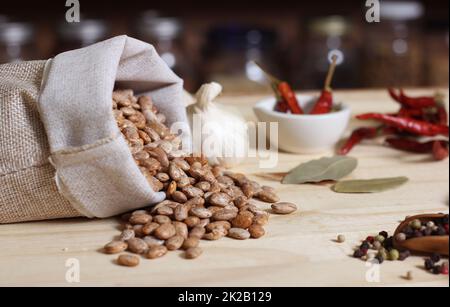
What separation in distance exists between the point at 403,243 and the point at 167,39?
1.33 metres

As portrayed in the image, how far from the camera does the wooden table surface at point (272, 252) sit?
0.93m

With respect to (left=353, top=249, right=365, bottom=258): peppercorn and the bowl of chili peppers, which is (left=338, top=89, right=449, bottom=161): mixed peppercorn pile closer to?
the bowl of chili peppers

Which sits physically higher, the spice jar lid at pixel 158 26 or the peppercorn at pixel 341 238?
the spice jar lid at pixel 158 26

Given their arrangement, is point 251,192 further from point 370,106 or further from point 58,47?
point 58,47

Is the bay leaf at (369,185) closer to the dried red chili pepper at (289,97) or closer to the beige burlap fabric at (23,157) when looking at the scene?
the dried red chili pepper at (289,97)

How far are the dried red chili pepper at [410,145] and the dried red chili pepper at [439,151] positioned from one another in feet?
0.07

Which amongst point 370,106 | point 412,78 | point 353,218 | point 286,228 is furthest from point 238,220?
point 412,78

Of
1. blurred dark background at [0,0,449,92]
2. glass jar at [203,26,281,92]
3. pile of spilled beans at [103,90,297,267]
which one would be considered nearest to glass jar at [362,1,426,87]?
blurred dark background at [0,0,449,92]

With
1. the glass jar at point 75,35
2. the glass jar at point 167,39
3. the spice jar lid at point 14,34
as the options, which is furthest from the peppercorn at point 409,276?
the spice jar lid at point 14,34

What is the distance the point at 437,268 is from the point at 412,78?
1313mm

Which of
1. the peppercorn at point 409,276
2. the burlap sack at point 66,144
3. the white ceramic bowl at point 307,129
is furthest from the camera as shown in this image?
the white ceramic bowl at point 307,129

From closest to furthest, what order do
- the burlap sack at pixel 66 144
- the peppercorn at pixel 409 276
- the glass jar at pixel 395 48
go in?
the peppercorn at pixel 409 276, the burlap sack at pixel 66 144, the glass jar at pixel 395 48

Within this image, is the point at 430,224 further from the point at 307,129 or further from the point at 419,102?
the point at 419,102

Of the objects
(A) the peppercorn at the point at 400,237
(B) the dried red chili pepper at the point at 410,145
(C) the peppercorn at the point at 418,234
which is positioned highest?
(B) the dried red chili pepper at the point at 410,145
